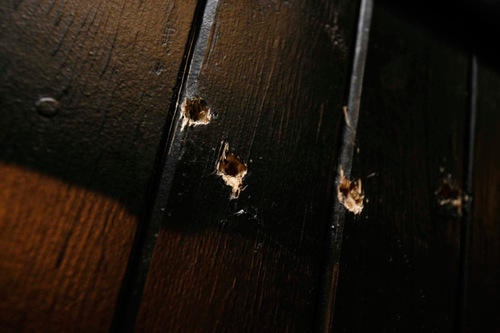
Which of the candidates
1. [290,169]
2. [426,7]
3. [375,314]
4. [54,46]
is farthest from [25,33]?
[426,7]

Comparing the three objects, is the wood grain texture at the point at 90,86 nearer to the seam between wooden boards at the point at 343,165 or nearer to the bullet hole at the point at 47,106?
the bullet hole at the point at 47,106

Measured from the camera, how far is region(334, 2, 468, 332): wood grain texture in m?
0.47

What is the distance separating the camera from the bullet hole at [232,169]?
407mm

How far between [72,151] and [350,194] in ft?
Result: 1.20

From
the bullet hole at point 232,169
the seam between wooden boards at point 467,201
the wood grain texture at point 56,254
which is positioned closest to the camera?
the wood grain texture at point 56,254

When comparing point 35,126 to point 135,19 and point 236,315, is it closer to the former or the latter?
point 135,19

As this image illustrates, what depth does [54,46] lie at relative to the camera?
1.12 feet

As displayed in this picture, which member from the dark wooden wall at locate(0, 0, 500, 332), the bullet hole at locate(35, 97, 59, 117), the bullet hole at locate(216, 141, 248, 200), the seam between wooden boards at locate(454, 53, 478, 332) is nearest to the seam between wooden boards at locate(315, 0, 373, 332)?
the dark wooden wall at locate(0, 0, 500, 332)

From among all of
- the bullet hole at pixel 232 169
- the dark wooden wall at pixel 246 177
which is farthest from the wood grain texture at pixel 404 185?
the bullet hole at pixel 232 169

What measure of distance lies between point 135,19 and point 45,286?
30 centimetres

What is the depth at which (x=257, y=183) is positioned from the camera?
42cm

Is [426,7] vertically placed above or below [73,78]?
above

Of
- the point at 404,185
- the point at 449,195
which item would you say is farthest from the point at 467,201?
the point at 404,185

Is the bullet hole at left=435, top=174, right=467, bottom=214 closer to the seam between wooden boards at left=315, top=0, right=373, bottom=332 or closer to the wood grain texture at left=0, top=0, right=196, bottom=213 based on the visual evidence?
the seam between wooden boards at left=315, top=0, right=373, bottom=332
